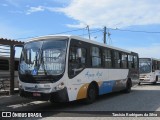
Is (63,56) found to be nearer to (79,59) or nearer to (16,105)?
(79,59)

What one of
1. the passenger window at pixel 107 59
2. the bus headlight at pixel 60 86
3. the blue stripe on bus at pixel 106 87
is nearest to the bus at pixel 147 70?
the blue stripe on bus at pixel 106 87

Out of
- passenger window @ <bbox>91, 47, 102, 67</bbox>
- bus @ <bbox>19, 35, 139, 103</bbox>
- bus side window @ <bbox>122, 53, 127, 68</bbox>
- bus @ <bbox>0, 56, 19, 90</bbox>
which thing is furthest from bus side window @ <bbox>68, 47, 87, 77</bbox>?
bus @ <bbox>0, 56, 19, 90</bbox>

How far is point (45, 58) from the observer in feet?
42.7

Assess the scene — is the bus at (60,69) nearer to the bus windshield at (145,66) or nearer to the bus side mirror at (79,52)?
the bus side mirror at (79,52)

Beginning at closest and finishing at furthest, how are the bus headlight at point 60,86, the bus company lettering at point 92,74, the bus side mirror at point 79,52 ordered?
1. the bus headlight at point 60,86
2. the bus side mirror at point 79,52
3. the bus company lettering at point 92,74

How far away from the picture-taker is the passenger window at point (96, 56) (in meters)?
15.5

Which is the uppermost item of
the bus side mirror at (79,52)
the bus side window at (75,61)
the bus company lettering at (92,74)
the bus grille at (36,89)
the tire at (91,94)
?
the bus side mirror at (79,52)

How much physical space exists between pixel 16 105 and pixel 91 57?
13.2 feet

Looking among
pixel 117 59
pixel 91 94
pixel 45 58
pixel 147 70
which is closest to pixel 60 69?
pixel 45 58

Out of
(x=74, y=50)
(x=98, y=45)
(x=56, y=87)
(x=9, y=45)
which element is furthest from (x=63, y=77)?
(x=9, y=45)

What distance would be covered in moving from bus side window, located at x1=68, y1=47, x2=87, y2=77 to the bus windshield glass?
0.42 metres

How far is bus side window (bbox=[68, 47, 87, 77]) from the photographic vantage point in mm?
13172

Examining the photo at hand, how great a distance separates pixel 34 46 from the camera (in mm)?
13555

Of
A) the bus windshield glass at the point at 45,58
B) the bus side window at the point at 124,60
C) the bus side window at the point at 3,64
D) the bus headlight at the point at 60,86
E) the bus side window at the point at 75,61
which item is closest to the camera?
the bus headlight at the point at 60,86
